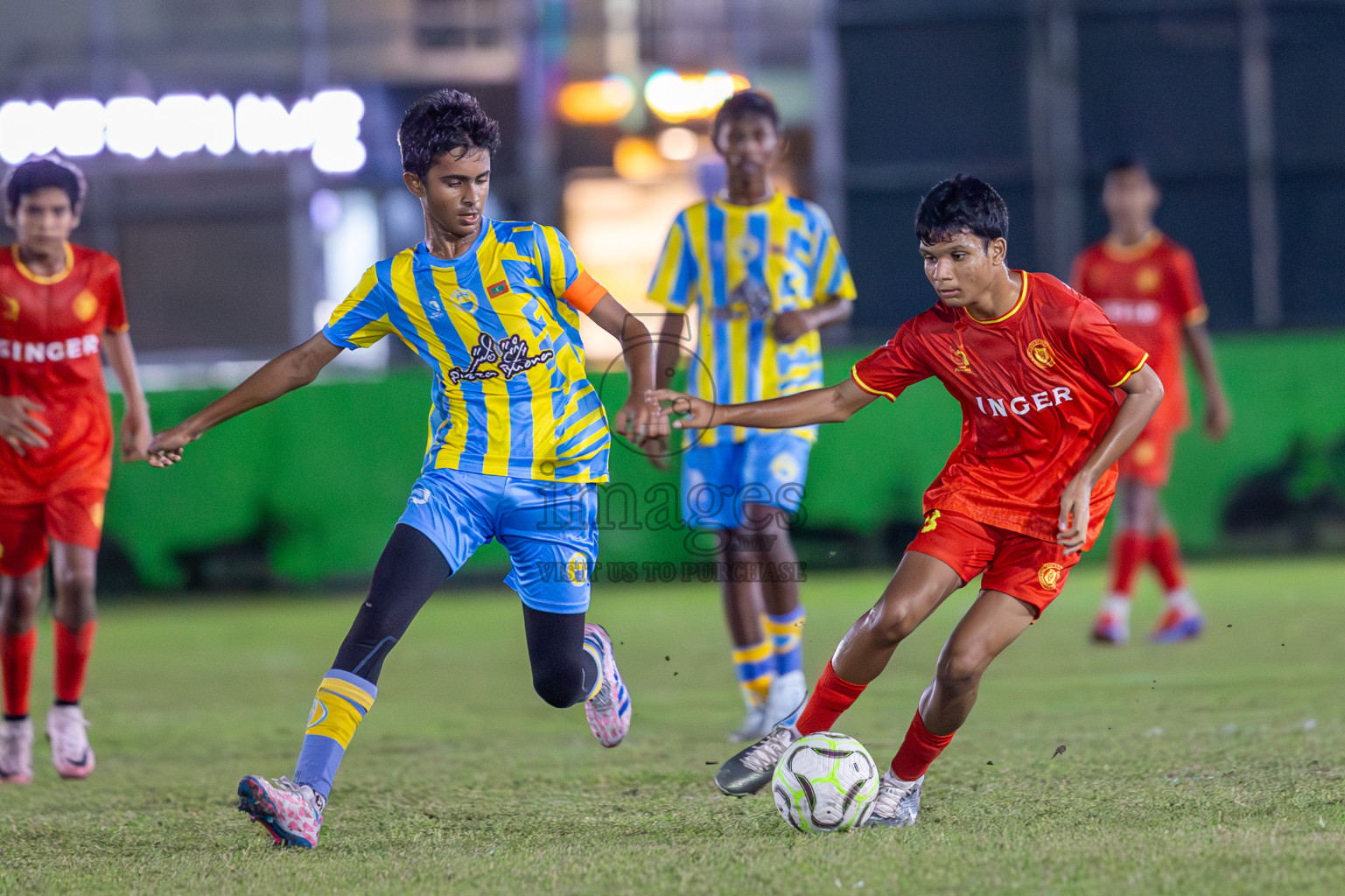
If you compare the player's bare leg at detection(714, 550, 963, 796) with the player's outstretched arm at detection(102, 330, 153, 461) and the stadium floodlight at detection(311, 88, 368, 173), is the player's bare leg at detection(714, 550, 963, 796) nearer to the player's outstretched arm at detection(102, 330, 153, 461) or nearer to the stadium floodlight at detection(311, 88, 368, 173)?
the player's outstretched arm at detection(102, 330, 153, 461)

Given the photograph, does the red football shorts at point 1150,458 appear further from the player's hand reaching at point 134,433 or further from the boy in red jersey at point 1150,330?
the player's hand reaching at point 134,433

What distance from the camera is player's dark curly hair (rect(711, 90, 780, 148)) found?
4.91 meters

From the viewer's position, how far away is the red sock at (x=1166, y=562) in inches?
273

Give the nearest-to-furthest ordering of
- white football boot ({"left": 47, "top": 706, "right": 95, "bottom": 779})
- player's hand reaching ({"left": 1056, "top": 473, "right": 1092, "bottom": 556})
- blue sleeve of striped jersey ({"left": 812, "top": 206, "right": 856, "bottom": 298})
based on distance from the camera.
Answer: player's hand reaching ({"left": 1056, "top": 473, "right": 1092, "bottom": 556}) → white football boot ({"left": 47, "top": 706, "right": 95, "bottom": 779}) → blue sleeve of striped jersey ({"left": 812, "top": 206, "right": 856, "bottom": 298})

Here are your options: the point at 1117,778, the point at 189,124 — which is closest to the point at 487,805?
the point at 1117,778

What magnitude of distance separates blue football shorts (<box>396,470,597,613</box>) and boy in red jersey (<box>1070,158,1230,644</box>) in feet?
12.3

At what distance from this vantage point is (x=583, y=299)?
3758 mm

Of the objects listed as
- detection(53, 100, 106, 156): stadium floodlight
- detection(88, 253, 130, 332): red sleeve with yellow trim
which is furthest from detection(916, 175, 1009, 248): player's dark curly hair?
detection(53, 100, 106, 156): stadium floodlight

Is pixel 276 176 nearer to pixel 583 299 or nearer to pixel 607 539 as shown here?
pixel 607 539

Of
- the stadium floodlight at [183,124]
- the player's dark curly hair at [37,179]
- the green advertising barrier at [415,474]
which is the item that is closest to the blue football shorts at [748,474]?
the player's dark curly hair at [37,179]

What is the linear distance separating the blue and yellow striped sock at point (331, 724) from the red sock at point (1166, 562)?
4645mm

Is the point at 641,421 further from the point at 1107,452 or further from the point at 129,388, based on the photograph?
the point at 129,388

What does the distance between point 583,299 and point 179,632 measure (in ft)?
17.7

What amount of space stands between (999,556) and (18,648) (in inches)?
127
